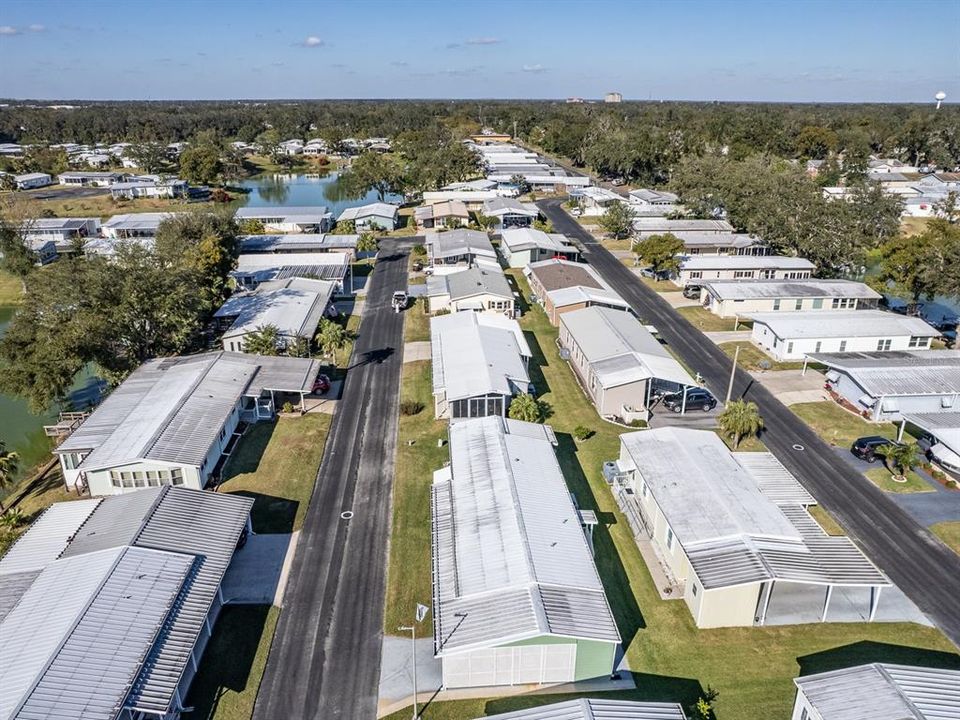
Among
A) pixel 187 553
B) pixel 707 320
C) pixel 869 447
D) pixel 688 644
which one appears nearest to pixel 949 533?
pixel 869 447

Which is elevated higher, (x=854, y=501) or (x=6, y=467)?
(x=6, y=467)

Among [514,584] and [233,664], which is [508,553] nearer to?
[514,584]

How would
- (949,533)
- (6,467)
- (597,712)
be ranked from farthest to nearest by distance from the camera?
(6,467) < (949,533) < (597,712)

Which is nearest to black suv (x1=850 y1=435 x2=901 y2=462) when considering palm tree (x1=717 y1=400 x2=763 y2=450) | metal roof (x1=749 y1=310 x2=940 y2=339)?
palm tree (x1=717 y1=400 x2=763 y2=450)

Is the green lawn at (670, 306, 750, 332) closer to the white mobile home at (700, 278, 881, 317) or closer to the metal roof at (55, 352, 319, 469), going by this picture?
the white mobile home at (700, 278, 881, 317)

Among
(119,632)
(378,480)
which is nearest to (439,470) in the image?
(378,480)

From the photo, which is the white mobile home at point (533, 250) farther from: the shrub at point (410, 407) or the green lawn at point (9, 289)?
the green lawn at point (9, 289)

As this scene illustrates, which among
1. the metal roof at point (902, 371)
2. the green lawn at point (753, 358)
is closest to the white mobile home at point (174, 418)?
the green lawn at point (753, 358)

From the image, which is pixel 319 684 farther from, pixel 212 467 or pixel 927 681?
pixel 927 681
